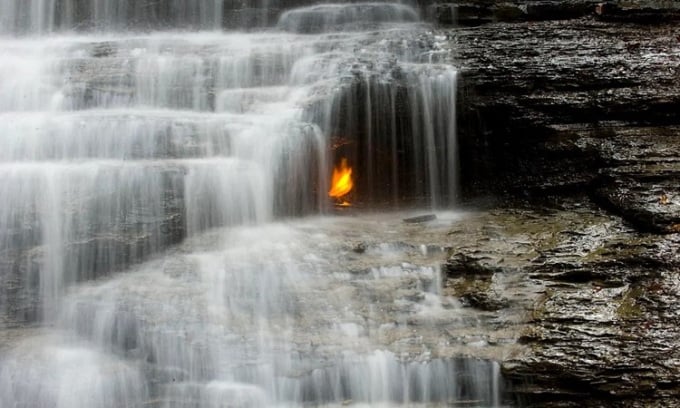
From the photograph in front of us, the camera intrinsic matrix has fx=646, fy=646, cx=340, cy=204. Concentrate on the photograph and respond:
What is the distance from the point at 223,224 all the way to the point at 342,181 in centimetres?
208

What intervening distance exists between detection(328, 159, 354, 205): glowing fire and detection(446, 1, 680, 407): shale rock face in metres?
1.57

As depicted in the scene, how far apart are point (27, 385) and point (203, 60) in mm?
5536

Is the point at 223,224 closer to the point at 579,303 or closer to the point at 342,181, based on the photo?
the point at 342,181

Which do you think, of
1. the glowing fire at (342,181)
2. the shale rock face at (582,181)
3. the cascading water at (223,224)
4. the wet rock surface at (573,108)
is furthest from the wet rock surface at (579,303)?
the glowing fire at (342,181)

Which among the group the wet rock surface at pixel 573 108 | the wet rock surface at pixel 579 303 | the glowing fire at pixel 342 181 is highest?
the wet rock surface at pixel 573 108

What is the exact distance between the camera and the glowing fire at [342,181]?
29.0 ft

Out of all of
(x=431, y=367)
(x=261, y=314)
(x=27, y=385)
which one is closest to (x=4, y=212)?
(x=27, y=385)

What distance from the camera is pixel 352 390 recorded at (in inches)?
212

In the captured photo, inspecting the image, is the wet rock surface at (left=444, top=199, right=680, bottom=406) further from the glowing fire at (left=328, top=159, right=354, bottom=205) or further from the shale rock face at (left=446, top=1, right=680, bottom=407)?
the glowing fire at (left=328, top=159, right=354, bottom=205)

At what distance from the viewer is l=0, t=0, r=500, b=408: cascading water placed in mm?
5465

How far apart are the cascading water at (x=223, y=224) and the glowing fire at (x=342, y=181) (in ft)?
0.60

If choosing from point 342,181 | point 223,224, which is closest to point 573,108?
point 342,181

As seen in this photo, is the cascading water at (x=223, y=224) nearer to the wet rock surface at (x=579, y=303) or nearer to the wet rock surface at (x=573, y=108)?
the wet rock surface at (x=579, y=303)

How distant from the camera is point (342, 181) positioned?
8953mm
